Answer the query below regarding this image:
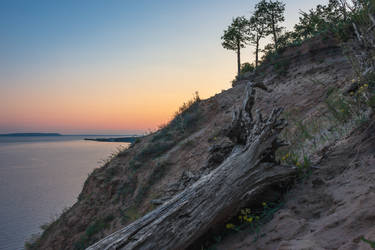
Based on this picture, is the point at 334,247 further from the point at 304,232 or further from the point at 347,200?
the point at 347,200

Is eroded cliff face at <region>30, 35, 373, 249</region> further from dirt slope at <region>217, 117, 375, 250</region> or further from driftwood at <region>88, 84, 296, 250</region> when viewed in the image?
driftwood at <region>88, 84, 296, 250</region>

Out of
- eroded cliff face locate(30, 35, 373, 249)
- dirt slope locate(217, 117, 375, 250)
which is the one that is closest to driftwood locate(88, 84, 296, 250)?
dirt slope locate(217, 117, 375, 250)

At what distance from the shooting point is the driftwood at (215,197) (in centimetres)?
266

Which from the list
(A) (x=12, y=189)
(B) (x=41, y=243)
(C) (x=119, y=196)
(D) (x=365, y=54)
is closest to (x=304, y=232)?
(D) (x=365, y=54)

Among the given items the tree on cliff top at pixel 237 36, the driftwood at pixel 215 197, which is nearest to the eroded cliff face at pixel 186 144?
the driftwood at pixel 215 197

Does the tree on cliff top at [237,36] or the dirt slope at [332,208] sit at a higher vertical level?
the tree on cliff top at [237,36]

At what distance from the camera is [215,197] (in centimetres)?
301

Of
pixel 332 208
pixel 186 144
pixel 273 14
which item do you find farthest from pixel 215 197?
pixel 273 14

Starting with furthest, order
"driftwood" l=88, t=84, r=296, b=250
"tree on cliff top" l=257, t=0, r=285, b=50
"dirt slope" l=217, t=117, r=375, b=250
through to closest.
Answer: "tree on cliff top" l=257, t=0, r=285, b=50, "driftwood" l=88, t=84, r=296, b=250, "dirt slope" l=217, t=117, r=375, b=250

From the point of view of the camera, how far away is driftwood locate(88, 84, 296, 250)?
8.73 feet

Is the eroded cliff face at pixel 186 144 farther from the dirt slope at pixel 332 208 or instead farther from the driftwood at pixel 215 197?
the driftwood at pixel 215 197

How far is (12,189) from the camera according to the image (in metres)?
23.2

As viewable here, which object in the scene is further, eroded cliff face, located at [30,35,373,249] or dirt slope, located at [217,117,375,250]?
eroded cliff face, located at [30,35,373,249]

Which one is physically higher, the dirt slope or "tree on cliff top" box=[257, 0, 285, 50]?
"tree on cliff top" box=[257, 0, 285, 50]
